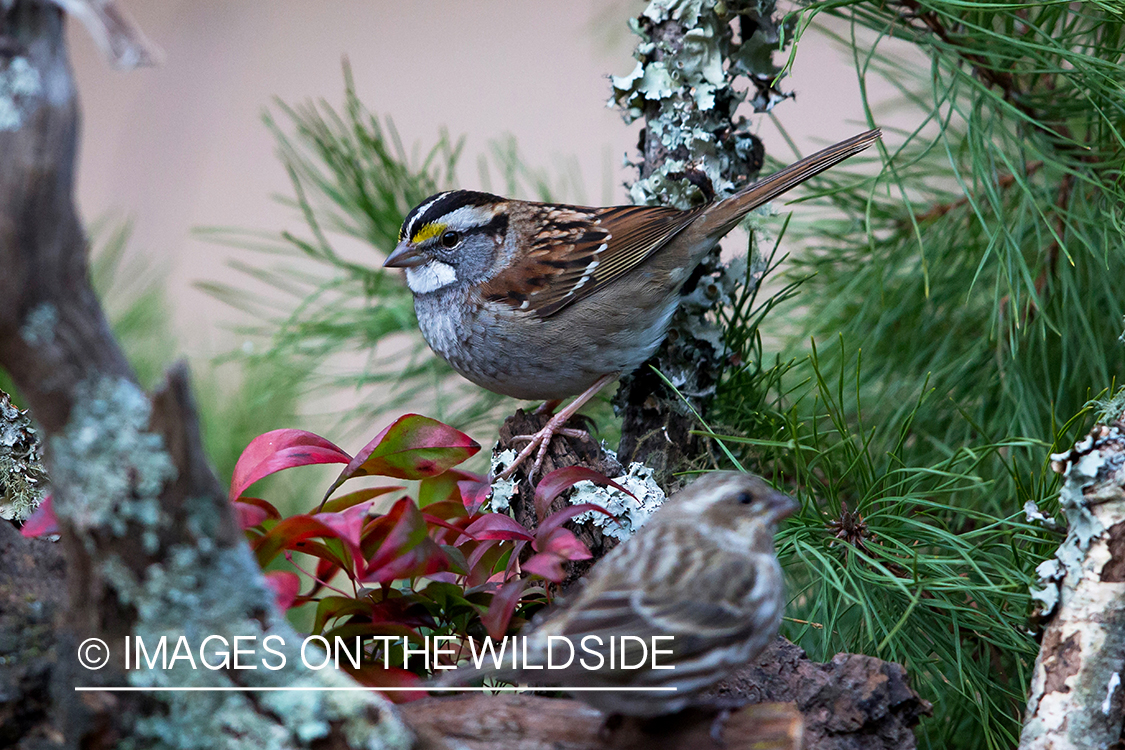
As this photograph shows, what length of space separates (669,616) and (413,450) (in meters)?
0.40

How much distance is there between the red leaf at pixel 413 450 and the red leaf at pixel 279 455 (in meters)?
0.03

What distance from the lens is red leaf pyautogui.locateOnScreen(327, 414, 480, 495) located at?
104 centimetres

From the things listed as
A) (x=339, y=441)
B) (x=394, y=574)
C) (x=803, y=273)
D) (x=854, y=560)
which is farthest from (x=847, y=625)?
(x=339, y=441)

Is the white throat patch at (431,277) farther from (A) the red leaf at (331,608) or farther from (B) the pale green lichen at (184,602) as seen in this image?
(B) the pale green lichen at (184,602)

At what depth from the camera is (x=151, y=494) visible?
653mm

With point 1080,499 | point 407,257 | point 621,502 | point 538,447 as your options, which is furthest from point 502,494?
point 1080,499

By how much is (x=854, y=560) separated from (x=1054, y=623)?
24 centimetres

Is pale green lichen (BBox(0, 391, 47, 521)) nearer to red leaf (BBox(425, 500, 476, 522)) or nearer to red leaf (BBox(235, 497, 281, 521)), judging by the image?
red leaf (BBox(235, 497, 281, 521))

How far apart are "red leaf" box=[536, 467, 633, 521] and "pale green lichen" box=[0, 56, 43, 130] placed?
0.63 metres

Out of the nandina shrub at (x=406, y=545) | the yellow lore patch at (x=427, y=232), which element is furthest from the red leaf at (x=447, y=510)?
the yellow lore patch at (x=427, y=232)

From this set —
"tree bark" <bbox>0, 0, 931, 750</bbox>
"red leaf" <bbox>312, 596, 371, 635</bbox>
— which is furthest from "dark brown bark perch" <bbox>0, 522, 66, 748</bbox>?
"red leaf" <bbox>312, 596, 371, 635</bbox>

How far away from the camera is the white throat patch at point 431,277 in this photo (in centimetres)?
165

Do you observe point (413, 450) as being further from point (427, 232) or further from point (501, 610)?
point (427, 232)

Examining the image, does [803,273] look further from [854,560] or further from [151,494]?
[151,494]
